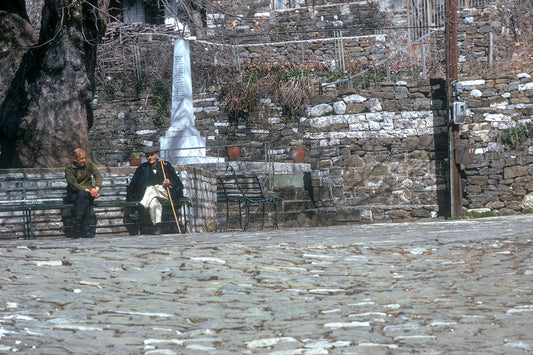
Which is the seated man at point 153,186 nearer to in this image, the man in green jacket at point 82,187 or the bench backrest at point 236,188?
the man in green jacket at point 82,187

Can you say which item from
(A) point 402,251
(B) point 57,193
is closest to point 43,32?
(B) point 57,193

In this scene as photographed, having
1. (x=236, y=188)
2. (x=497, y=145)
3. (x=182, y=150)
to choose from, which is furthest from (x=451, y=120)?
(x=182, y=150)

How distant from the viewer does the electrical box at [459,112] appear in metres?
13.3

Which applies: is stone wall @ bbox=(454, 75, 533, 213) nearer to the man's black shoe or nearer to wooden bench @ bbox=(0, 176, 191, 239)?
wooden bench @ bbox=(0, 176, 191, 239)

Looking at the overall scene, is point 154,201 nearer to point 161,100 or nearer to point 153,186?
point 153,186

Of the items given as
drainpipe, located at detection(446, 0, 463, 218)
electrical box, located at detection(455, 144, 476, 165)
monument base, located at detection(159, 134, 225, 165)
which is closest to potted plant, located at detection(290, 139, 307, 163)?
monument base, located at detection(159, 134, 225, 165)

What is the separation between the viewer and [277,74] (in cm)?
1917

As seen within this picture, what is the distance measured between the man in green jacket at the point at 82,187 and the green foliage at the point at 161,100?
9829 mm

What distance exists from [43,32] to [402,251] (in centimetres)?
761

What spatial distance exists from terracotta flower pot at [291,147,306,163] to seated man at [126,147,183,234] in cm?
732

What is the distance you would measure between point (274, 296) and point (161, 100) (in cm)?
1543

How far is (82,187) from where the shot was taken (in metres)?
9.87

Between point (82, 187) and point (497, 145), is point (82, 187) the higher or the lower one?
the lower one

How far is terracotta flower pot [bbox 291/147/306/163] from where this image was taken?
689 inches
